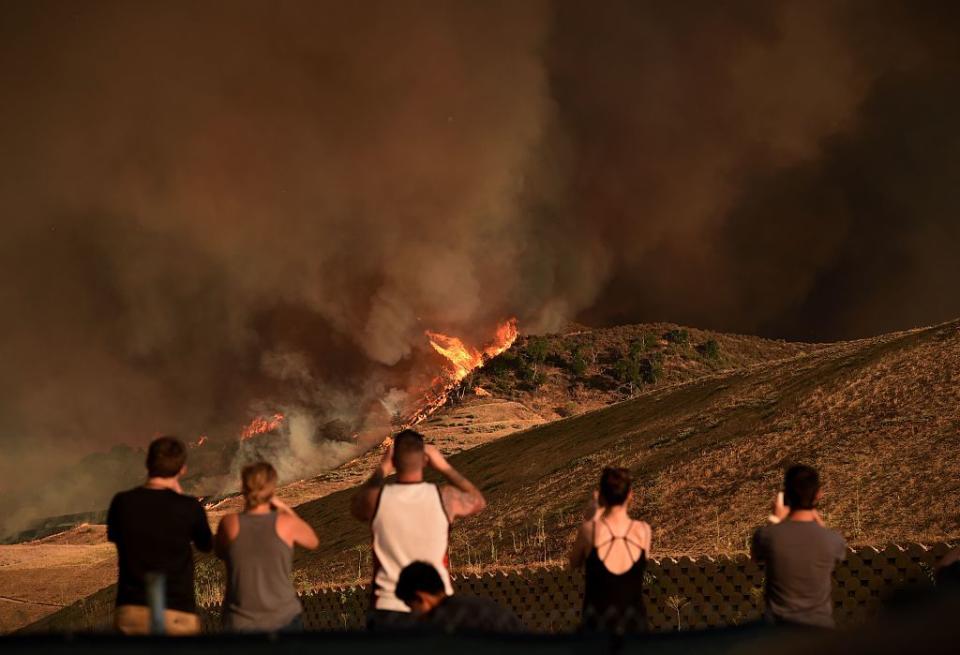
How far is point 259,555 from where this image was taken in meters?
7.41

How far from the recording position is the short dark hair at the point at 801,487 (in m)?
7.71

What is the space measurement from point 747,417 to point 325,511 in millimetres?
25184

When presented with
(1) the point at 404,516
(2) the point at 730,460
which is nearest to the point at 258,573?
(1) the point at 404,516

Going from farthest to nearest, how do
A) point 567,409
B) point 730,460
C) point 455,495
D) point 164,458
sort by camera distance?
1. point 567,409
2. point 730,460
3. point 455,495
4. point 164,458

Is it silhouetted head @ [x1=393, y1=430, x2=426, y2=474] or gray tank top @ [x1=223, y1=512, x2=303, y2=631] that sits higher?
silhouetted head @ [x1=393, y1=430, x2=426, y2=474]

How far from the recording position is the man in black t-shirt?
745cm

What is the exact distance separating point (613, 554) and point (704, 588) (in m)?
10.9

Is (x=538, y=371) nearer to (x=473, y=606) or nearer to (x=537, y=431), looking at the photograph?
(x=537, y=431)

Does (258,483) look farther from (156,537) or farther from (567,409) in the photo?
(567,409)

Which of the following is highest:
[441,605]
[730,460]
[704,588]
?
[730,460]

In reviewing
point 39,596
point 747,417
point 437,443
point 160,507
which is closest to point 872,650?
point 160,507

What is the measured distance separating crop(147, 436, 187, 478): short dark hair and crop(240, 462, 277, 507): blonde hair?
0.46m

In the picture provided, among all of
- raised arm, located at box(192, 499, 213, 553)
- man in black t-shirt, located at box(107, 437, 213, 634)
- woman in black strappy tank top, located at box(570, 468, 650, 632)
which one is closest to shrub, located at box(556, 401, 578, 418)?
woman in black strappy tank top, located at box(570, 468, 650, 632)

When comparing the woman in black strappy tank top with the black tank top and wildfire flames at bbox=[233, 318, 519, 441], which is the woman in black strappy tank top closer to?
the black tank top
